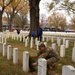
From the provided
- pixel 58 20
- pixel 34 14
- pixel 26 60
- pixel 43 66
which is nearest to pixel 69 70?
pixel 43 66

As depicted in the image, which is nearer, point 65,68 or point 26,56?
point 65,68

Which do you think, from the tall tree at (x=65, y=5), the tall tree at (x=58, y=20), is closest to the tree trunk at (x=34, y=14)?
the tall tree at (x=65, y=5)

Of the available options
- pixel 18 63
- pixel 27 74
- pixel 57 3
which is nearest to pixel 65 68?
pixel 27 74

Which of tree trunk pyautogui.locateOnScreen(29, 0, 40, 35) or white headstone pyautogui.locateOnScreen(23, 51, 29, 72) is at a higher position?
tree trunk pyautogui.locateOnScreen(29, 0, 40, 35)

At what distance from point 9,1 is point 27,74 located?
1258 inches

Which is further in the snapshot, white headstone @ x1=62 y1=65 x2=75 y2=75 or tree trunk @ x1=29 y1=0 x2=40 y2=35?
tree trunk @ x1=29 y1=0 x2=40 y2=35

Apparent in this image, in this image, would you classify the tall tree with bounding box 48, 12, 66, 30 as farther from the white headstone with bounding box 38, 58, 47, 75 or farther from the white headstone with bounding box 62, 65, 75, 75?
the white headstone with bounding box 62, 65, 75, 75

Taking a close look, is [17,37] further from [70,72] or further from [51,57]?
[70,72]

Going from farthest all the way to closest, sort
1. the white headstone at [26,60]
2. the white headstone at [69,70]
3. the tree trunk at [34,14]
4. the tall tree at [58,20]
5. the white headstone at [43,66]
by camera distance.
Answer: the tall tree at [58,20], the tree trunk at [34,14], the white headstone at [26,60], the white headstone at [43,66], the white headstone at [69,70]

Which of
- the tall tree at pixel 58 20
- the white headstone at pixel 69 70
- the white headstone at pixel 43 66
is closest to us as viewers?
the white headstone at pixel 69 70

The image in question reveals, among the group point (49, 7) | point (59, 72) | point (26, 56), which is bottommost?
point (59, 72)

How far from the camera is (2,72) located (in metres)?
7.33

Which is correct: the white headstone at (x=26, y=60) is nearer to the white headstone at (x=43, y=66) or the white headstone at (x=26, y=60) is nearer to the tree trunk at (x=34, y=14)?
the white headstone at (x=43, y=66)

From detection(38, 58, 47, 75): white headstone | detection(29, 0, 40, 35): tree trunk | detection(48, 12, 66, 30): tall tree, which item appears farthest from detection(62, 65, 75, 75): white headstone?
detection(48, 12, 66, 30): tall tree
